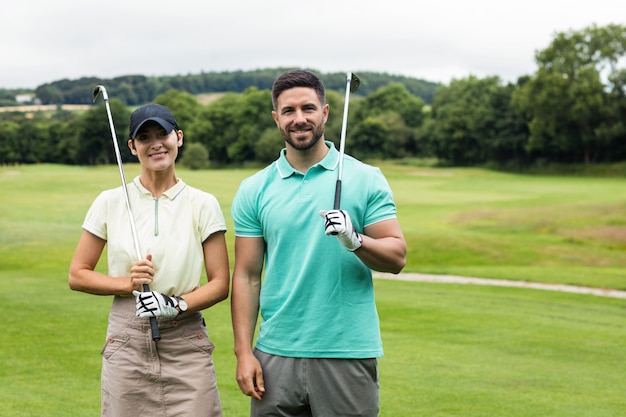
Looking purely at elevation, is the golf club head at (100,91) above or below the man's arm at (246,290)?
above

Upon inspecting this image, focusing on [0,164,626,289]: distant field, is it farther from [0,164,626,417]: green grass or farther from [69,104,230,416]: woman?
[69,104,230,416]: woman

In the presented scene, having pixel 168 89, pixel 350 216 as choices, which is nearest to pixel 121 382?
pixel 350 216

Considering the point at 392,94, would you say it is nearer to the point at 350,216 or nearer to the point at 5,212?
the point at 5,212

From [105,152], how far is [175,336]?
56.4m

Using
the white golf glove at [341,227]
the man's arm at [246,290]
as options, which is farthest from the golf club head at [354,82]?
the white golf glove at [341,227]

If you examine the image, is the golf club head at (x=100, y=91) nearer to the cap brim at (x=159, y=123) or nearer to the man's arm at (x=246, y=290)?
the cap brim at (x=159, y=123)

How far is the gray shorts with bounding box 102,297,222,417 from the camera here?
364cm

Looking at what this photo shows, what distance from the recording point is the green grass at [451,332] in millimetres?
6867

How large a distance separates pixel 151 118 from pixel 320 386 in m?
1.30

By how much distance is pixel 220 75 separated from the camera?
12100cm

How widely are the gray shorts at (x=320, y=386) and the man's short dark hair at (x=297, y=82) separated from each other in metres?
1.06

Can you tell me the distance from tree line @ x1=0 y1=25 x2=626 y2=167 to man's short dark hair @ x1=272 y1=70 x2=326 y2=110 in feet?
150

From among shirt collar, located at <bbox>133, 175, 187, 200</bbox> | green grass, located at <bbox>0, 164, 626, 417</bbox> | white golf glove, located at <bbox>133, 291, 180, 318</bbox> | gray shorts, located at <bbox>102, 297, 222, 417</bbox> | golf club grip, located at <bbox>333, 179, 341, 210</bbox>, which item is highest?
golf club grip, located at <bbox>333, 179, 341, 210</bbox>

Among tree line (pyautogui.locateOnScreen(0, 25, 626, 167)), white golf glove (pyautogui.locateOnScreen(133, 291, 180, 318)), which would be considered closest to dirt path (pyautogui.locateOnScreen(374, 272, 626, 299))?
white golf glove (pyautogui.locateOnScreen(133, 291, 180, 318))
